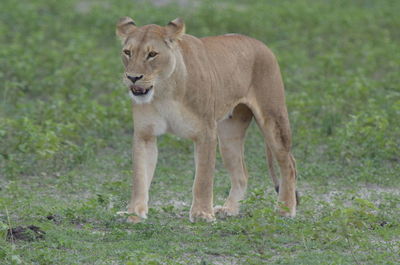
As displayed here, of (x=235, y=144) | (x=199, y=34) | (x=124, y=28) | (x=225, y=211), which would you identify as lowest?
(x=199, y=34)

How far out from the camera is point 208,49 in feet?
23.1

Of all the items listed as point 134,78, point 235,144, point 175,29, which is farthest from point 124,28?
point 235,144

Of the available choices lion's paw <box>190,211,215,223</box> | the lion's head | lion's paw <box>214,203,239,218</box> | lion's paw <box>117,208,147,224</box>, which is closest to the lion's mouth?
the lion's head

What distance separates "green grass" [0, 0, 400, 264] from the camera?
598 cm

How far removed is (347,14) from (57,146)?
794 cm

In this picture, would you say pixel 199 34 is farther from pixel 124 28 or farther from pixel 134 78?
pixel 134 78

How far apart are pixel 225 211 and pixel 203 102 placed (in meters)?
0.94

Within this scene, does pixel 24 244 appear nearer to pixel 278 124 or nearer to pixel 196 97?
pixel 196 97

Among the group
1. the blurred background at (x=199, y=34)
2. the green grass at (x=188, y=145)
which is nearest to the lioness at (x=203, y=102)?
the green grass at (x=188, y=145)

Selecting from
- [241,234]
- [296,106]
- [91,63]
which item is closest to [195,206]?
[241,234]

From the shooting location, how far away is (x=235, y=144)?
24.6 ft

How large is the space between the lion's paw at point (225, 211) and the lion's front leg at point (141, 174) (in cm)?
73

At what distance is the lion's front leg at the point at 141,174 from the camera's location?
259 inches

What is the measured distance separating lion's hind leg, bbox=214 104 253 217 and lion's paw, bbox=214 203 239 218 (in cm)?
20
